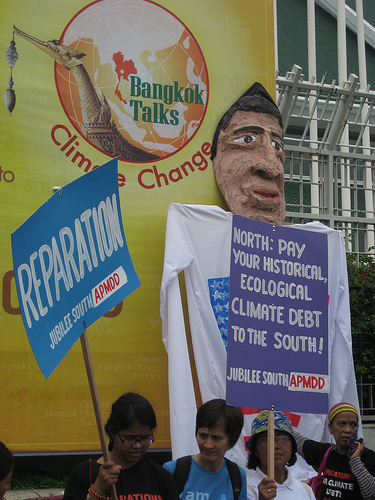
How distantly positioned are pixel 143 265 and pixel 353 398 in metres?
1.99

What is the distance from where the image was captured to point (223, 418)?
2922 mm

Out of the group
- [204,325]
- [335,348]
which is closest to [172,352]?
[204,325]

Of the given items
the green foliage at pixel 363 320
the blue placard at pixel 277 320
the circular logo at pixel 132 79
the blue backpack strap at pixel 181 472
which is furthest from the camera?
the green foliage at pixel 363 320

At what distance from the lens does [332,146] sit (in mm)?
7836

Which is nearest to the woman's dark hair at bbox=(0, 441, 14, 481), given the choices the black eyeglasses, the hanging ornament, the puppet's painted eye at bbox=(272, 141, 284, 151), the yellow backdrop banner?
the black eyeglasses

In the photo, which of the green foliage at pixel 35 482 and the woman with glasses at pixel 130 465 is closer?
the woman with glasses at pixel 130 465

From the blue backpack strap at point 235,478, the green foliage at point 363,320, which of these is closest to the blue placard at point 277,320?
the blue backpack strap at point 235,478

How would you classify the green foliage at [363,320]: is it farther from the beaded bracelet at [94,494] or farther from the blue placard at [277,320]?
the beaded bracelet at [94,494]

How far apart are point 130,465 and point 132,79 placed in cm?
400

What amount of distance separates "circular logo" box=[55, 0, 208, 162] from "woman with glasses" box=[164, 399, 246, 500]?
10.9 feet

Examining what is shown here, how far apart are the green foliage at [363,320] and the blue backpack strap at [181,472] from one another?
4417mm

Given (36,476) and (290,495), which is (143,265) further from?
(290,495)

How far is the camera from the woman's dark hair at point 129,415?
2.61m

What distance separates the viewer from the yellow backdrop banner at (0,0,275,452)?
17.5 feet
